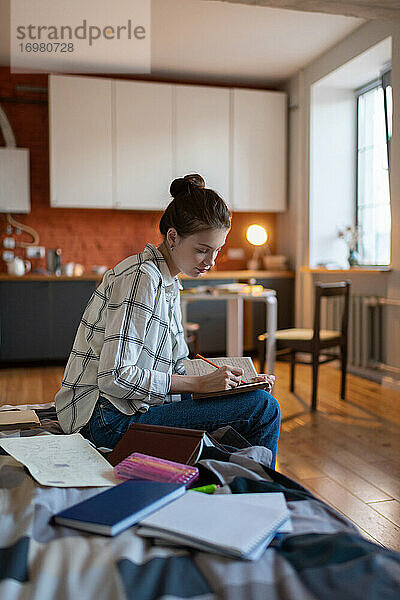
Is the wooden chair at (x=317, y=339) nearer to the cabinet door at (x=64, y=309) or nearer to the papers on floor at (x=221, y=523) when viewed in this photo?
the cabinet door at (x=64, y=309)

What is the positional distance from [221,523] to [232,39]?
4.97 m

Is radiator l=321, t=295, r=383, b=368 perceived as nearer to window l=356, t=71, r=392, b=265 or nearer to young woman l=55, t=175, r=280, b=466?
window l=356, t=71, r=392, b=265

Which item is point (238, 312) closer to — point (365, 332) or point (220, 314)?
point (365, 332)

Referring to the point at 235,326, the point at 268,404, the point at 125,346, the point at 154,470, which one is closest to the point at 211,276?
the point at 235,326

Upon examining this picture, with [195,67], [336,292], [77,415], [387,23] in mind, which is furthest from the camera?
[195,67]

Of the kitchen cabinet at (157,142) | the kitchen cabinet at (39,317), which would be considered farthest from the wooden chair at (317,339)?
the kitchen cabinet at (157,142)

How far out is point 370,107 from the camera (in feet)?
18.8

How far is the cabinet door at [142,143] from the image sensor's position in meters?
5.89

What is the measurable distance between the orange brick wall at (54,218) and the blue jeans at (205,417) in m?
4.54

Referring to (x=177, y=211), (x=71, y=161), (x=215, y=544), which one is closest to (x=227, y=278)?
(x=71, y=161)

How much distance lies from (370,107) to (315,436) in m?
3.68

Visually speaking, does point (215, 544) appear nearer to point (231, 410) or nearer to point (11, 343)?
point (231, 410)

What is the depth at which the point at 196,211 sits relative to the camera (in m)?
1.87

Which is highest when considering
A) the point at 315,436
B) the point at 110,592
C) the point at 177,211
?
the point at 177,211
